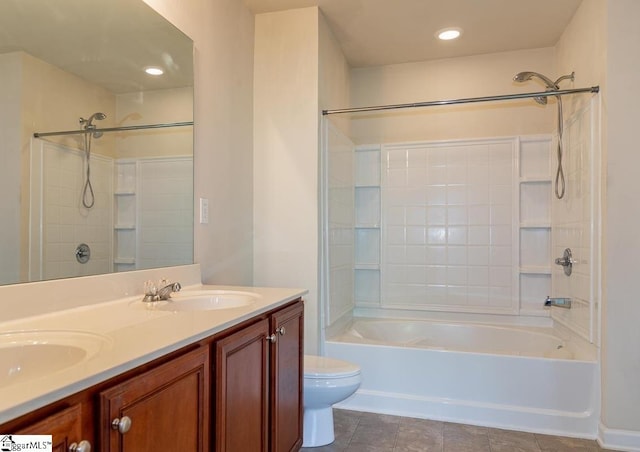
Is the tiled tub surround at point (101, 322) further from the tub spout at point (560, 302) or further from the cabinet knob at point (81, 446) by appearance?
the tub spout at point (560, 302)

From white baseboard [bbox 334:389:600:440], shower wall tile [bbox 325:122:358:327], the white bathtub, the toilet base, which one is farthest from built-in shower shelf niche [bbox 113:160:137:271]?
white baseboard [bbox 334:389:600:440]

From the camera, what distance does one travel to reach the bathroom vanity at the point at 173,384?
0.71 metres

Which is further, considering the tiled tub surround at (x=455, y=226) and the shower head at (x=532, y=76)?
the tiled tub surround at (x=455, y=226)

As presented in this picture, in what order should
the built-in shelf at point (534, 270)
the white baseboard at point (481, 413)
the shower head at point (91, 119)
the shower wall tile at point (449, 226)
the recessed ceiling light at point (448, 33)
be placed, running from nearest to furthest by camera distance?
the shower head at point (91, 119), the white baseboard at point (481, 413), the recessed ceiling light at point (448, 33), the built-in shelf at point (534, 270), the shower wall tile at point (449, 226)

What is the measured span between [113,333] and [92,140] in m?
0.76

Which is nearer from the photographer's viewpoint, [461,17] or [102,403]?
[102,403]

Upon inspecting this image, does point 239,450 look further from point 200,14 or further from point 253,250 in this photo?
point 200,14

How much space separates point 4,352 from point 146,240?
2.73ft

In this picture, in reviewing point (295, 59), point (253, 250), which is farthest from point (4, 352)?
point (295, 59)

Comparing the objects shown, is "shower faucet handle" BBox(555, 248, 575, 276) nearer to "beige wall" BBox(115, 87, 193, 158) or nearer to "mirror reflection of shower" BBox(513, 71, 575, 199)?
"mirror reflection of shower" BBox(513, 71, 575, 199)

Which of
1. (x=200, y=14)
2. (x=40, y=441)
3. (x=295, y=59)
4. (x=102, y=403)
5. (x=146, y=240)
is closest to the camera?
(x=40, y=441)

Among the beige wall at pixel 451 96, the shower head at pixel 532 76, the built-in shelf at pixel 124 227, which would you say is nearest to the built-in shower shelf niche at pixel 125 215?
the built-in shelf at pixel 124 227

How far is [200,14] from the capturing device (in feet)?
6.81

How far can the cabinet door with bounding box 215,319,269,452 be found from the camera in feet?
3.93
